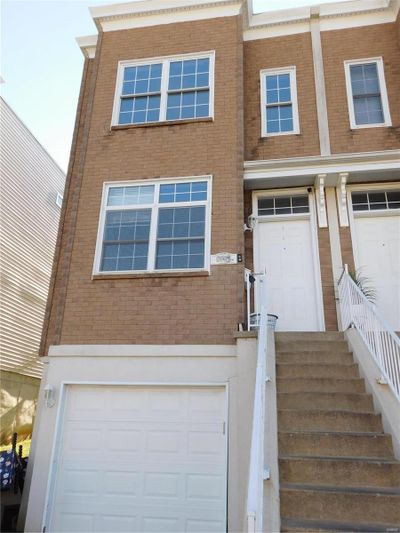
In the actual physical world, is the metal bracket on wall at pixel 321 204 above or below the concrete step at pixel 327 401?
above

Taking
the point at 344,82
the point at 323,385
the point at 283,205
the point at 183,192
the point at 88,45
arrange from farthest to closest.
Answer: the point at 88,45 < the point at 344,82 < the point at 283,205 < the point at 183,192 < the point at 323,385

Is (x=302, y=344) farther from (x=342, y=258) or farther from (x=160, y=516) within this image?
(x=160, y=516)

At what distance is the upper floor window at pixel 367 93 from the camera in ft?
26.8

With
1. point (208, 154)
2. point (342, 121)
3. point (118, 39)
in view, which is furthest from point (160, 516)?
point (118, 39)

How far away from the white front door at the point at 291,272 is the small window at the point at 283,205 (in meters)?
0.21

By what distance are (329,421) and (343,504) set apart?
106cm

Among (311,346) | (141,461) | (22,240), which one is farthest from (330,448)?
(22,240)

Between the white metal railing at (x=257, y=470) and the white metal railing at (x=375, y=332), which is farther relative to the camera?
the white metal railing at (x=375, y=332)

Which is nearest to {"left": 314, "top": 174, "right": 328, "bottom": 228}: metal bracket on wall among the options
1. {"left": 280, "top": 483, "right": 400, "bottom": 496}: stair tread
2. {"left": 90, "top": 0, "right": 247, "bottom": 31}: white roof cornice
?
{"left": 90, "top": 0, "right": 247, "bottom": 31}: white roof cornice

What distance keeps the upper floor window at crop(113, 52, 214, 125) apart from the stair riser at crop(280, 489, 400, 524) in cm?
652

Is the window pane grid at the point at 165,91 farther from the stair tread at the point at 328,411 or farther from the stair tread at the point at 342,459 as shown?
the stair tread at the point at 342,459

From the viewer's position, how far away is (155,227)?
23.4 feet

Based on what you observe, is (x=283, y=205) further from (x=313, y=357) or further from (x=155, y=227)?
(x=313, y=357)

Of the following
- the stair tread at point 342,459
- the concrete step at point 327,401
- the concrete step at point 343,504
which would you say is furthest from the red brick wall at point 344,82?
the concrete step at point 343,504
